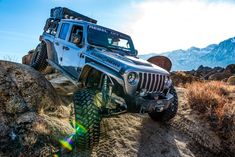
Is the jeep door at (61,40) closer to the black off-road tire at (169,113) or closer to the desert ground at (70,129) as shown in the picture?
the desert ground at (70,129)

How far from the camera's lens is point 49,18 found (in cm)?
998

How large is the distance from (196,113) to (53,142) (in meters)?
4.39

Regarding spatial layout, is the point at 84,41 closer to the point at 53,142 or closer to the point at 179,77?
the point at 53,142

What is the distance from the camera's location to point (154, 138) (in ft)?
19.8

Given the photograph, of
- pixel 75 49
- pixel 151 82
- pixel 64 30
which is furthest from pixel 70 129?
pixel 64 30

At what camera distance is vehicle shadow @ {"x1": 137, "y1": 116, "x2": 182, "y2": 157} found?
17.9 feet

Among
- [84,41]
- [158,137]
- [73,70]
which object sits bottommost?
[158,137]

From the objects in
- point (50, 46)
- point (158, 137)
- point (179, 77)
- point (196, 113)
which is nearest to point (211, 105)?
point (196, 113)

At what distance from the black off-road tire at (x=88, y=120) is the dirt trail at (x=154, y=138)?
298 mm

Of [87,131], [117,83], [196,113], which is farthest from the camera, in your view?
[196,113]

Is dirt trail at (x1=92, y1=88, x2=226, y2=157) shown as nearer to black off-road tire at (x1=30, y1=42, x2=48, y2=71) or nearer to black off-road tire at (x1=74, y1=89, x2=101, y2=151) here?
black off-road tire at (x1=74, y1=89, x2=101, y2=151)

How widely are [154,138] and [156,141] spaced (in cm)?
14

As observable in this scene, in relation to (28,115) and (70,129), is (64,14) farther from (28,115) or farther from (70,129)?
(70,129)

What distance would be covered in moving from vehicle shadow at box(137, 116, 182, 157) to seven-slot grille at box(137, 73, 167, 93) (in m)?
1.12
